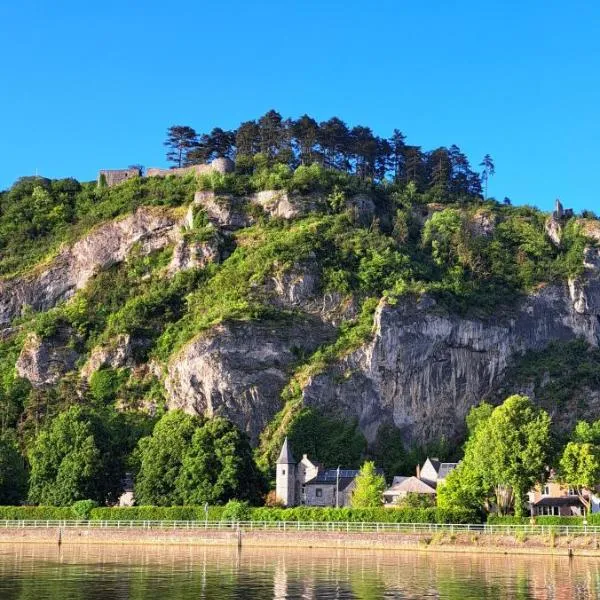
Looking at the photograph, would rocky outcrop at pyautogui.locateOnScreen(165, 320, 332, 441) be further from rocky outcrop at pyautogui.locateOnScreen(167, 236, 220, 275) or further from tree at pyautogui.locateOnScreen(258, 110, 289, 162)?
tree at pyautogui.locateOnScreen(258, 110, 289, 162)

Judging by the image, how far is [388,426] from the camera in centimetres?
11262

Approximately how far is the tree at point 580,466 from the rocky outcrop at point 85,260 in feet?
210

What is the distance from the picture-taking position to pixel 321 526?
80.8 meters

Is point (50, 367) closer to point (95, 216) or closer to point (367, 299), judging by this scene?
point (95, 216)

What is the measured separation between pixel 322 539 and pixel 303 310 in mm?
44128

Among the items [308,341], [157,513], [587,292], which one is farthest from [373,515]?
[587,292]

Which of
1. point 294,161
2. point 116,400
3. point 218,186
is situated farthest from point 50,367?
point 294,161

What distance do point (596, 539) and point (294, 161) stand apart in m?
91.8

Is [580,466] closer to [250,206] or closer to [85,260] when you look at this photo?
[250,206]

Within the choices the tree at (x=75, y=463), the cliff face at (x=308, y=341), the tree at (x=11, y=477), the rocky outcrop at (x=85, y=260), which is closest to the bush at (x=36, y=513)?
the tree at (x=75, y=463)

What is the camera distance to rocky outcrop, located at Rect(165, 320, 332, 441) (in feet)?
363

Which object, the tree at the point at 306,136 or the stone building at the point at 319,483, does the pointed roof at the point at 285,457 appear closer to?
the stone building at the point at 319,483

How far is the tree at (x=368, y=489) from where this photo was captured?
94.1 metres

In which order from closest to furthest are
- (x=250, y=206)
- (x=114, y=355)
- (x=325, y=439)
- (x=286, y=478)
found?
1. (x=286, y=478)
2. (x=325, y=439)
3. (x=114, y=355)
4. (x=250, y=206)
